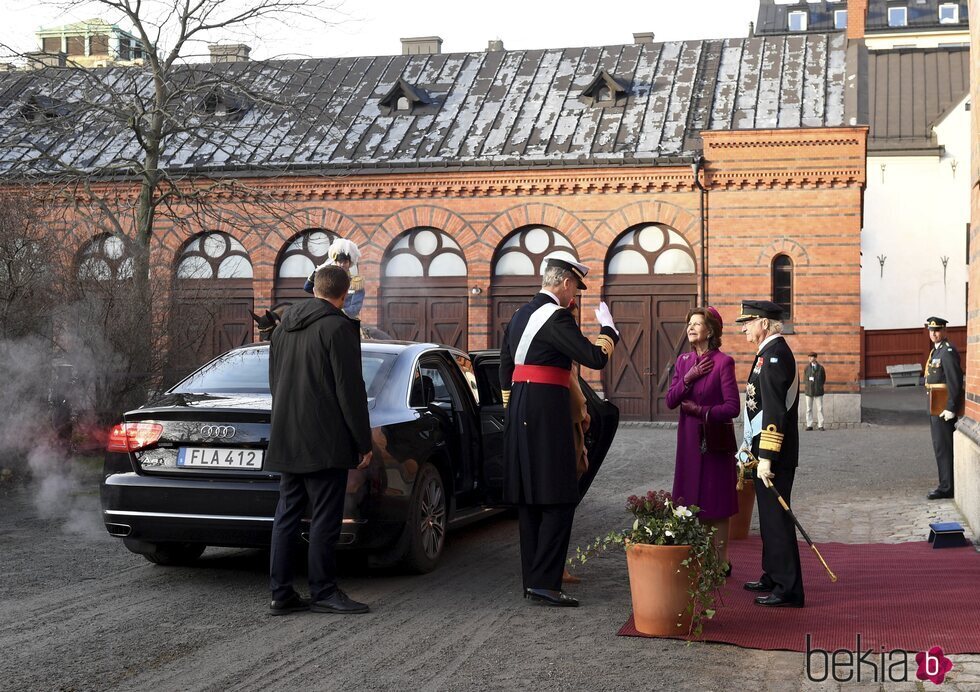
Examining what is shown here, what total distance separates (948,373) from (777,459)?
6.85m

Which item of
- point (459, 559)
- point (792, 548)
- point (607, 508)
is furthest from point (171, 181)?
point (792, 548)

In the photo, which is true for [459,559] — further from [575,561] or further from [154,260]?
[154,260]

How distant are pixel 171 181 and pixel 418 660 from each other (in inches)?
556

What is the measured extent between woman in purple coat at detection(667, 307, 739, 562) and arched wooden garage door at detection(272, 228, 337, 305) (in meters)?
22.2

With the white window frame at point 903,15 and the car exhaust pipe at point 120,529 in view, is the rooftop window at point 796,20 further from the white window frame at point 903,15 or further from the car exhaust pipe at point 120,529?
the car exhaust pipe at point 120,529

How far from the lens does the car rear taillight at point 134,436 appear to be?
7.35 metres

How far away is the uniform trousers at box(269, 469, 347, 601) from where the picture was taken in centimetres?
661

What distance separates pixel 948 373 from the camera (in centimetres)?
1284

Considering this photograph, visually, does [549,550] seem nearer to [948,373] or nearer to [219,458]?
[219,458]

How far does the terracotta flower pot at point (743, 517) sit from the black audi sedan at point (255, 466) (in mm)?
2144

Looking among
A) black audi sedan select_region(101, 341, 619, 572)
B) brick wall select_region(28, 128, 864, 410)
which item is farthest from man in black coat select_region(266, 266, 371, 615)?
brick wall select_region(28, 128, 864, 410)

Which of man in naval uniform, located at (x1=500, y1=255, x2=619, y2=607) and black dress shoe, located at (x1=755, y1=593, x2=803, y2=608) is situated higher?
man in naval uniform, located at (x1=500, y1=255, x2=619, y2=607)

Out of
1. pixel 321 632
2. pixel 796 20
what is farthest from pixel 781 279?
pixel 796 20

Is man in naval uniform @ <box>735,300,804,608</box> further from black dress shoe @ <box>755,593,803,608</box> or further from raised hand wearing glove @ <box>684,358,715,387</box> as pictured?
raised hand wearing glove @ <box>684,358,715,387</box>
